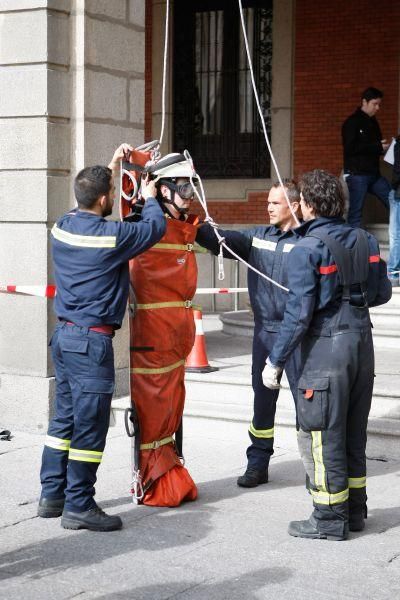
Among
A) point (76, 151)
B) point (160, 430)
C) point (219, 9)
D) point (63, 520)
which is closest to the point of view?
point (63, 520)

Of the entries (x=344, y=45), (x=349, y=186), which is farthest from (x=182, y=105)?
(x=349, y=186)

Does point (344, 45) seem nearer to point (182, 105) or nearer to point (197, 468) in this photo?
point (182, 105)

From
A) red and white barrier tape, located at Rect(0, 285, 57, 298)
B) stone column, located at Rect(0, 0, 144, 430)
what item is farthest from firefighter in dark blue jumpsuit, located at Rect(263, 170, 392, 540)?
stone column, located at Rect(0, 0, 144, 430)

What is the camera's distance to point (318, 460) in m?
5.90

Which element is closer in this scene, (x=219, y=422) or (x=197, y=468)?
(x=197, y=468)

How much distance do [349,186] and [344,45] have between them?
2874mm

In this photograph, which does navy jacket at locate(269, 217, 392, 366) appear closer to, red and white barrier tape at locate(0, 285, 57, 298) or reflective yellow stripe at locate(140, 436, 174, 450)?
reflective yellow stripe at locate(140, 436, 174, 450)

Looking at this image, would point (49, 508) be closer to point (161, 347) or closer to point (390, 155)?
point (161, 347)

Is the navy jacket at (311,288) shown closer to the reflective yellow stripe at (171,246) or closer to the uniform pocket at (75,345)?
the reflective yellow stripe at (171,246)

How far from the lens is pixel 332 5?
50.0 ft

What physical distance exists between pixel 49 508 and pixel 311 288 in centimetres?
197

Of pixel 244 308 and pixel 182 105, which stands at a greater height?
pixel 182 105

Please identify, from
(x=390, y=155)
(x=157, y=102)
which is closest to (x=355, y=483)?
(x=390, y=155)

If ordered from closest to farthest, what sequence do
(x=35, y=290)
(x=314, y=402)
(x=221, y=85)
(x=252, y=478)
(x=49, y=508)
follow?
(x=314, y=402) < (x=49, y=508) < (x=252, y=478) < (x=35, y=290) < (x=221, y=85)
